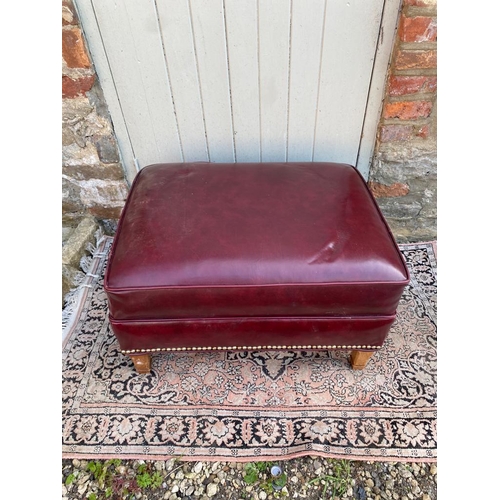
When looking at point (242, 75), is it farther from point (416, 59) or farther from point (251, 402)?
point (251, 402)

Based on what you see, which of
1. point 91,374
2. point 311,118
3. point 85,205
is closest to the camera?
point 91,374

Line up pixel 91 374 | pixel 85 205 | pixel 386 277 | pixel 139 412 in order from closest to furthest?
pixel 386 277, pixel 139 412, pixel 91 374, pixel 85 205

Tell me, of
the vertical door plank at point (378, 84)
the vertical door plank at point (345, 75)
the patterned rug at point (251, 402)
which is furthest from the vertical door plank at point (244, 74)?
the patterned rug at point (251, 402)

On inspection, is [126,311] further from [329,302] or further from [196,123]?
[196,123]

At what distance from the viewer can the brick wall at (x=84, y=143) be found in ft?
5.01

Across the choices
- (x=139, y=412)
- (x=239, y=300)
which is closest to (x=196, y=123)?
(x=239, y=300)

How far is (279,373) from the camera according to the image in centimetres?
151

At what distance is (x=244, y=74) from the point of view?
1.61 metres

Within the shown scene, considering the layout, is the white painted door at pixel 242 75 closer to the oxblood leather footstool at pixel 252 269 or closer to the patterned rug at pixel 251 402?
the oxblood leather footstool at pixel 252 269

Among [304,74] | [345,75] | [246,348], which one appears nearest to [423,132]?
[345,75]

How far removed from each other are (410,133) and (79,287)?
1615 mm

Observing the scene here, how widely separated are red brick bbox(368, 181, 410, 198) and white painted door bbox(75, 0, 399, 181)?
4.0 inches

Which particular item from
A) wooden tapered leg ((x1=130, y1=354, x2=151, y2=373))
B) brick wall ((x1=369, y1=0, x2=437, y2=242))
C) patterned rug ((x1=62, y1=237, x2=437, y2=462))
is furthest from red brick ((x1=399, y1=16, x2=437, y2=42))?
wooden tapered leg ((x1=130, y1=354, x2=151, y2=373))

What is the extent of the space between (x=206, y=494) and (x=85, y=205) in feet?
4.63
